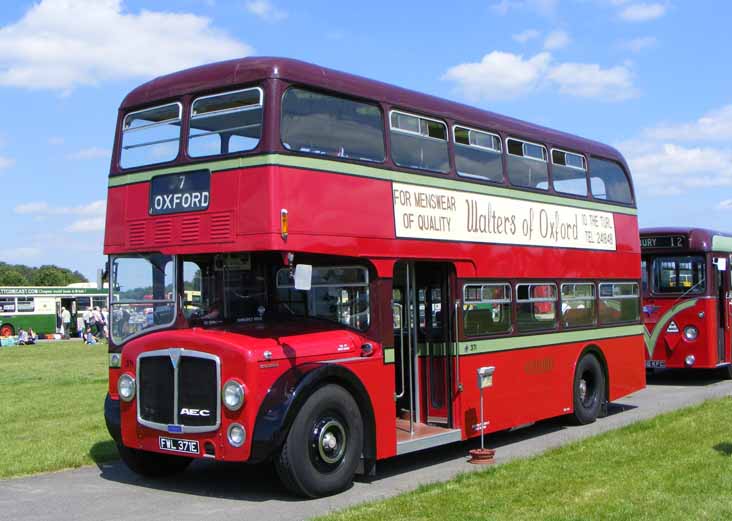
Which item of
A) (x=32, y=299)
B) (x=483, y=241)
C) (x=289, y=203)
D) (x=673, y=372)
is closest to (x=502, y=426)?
(x=483, y=241)

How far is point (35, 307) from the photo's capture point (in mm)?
47531

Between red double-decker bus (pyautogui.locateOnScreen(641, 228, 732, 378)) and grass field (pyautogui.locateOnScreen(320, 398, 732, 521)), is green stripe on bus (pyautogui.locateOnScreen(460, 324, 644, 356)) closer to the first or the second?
grass field (pyautogui.locateOnScreen(320, 398, 732, 521))

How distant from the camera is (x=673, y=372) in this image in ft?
71.4

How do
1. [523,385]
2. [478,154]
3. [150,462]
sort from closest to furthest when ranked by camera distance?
[150,462] → [478,154] → [523,385]

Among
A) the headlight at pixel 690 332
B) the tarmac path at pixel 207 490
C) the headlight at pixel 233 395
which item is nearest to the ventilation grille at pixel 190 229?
the headlight at pixel 233 395

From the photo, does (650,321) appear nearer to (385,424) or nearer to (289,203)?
(385,424)

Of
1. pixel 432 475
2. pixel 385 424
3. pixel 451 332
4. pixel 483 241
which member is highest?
pixel 483 241

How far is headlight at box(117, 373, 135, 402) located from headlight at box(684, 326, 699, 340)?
12.9 m

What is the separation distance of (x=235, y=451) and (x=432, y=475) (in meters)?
2.54

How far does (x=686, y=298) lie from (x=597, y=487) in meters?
11.3

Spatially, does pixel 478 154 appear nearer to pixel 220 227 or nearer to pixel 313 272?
pixel 313 272

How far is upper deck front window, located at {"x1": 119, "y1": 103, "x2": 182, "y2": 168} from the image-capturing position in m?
9.45

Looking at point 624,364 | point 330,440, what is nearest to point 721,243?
point 624,364

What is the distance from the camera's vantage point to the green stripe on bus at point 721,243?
746 inches
